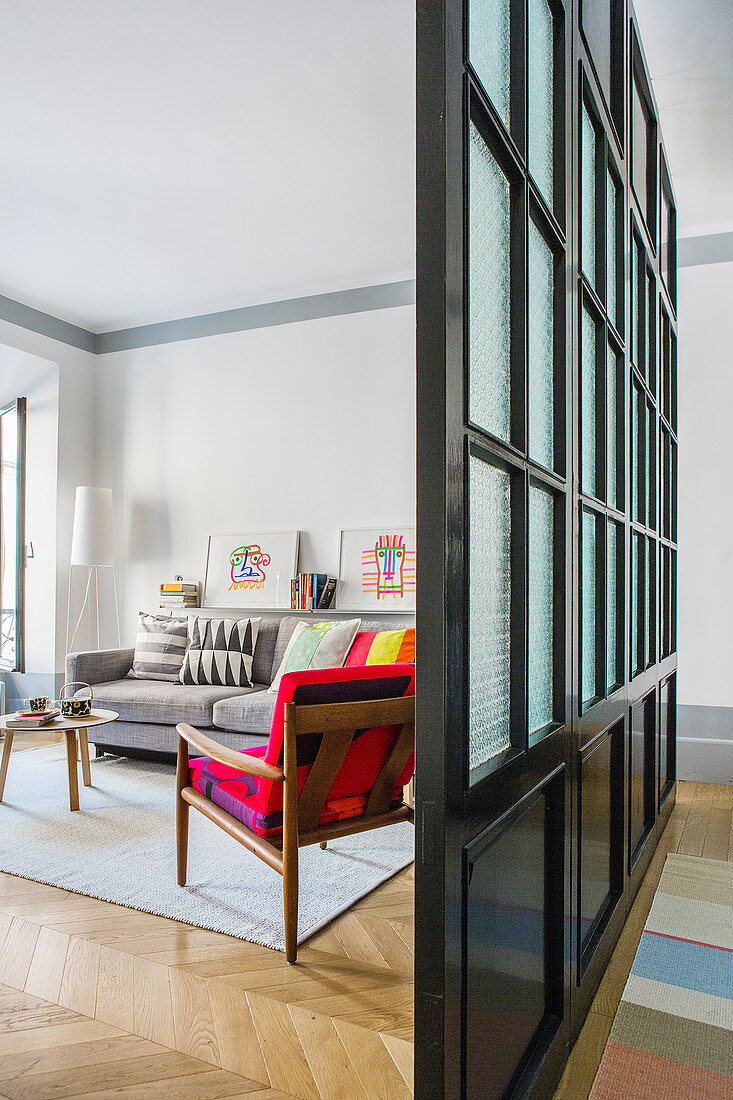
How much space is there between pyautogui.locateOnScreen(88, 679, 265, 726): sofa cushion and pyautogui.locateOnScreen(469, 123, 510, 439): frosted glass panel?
10.1ft

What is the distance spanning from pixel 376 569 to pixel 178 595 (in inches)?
56.8

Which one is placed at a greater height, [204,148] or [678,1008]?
[204,148]

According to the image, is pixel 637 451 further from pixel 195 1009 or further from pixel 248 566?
pixel 248 566

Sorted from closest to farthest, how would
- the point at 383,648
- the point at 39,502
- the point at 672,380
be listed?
1. the point at 672,380
2. the point at 383,648
3. the point at 39,502

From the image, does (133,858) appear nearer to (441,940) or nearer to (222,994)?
(222,994)

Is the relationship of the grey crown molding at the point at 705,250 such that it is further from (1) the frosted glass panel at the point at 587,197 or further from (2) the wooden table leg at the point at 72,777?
(2) the wooden table leg at the point at 72,777

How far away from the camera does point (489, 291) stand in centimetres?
123

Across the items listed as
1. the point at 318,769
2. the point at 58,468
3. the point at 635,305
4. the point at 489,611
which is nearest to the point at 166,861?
the point at 318,769

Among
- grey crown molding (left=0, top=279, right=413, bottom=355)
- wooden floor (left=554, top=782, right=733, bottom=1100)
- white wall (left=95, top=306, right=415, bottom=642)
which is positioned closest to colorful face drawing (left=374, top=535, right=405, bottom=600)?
white wall (left=95, top=306, right=415, bottom=642)

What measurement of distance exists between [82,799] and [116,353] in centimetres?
353

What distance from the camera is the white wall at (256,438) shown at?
492cm

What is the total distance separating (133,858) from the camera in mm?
2859

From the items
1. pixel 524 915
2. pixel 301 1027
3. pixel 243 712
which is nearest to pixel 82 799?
pixel 243 712

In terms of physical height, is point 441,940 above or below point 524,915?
above
